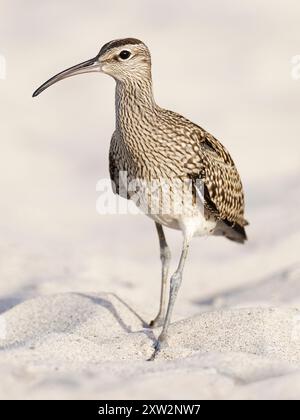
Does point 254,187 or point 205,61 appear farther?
point 205,61

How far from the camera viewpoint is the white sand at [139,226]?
520 centimetres

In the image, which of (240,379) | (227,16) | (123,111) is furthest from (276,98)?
(240,379)

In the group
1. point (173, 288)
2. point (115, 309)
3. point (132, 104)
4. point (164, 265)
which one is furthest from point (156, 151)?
point (115, 309)

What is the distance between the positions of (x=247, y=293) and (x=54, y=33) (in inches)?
366

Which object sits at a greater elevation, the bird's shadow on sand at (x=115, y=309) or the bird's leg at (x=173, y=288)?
the bird's leg at (x=173, y=288)

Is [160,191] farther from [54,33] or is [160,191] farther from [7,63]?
[54,33]

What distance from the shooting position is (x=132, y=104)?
7012 mm

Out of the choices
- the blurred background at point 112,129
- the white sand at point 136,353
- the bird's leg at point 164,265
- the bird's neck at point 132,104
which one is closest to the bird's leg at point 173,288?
the white sand at point 136,353

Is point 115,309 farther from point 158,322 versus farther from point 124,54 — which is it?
point 124,54

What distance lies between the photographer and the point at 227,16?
18234 millimetres

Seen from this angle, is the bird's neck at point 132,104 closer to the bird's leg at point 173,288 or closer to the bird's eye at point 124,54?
the bird's eye at point 124,54

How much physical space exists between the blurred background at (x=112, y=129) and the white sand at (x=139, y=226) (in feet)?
0.10

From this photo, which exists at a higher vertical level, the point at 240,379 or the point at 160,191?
the point at 160,191
